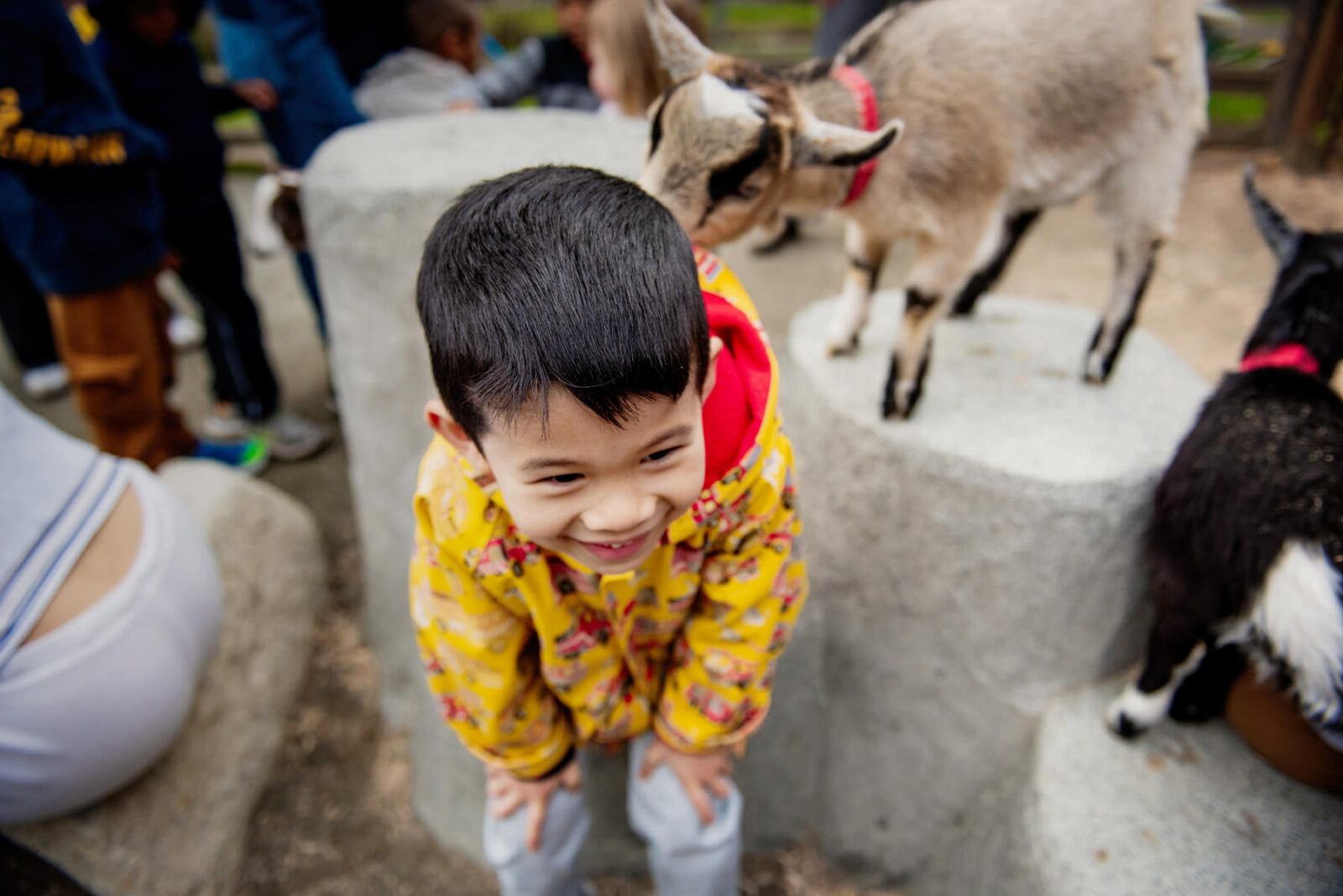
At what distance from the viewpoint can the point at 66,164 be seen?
5.78ft

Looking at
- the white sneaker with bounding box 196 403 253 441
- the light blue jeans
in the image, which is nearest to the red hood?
the light blue jeans

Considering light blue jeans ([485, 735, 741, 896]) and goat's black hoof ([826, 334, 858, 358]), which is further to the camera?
goat's black hoof ([826, 334, 858, 358])

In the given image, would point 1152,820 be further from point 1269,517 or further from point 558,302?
point 558,302

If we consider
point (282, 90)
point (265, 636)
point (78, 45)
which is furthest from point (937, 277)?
point (282, 90)

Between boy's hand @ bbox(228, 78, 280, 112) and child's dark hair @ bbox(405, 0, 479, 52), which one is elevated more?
child's dark hair @ bbox(405, 0, 479, 52)

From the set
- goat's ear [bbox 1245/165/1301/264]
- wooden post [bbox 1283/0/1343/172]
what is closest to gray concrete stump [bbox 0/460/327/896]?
goat's ear [bbox 1245/165/1301/264]

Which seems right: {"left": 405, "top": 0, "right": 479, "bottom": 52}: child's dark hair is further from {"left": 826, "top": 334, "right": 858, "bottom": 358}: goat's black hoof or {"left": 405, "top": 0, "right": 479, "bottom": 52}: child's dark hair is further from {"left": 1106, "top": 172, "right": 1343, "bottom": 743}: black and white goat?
{"left": 1106, "top": 172, "right": 1343, "bottom": 743}: black and white goat

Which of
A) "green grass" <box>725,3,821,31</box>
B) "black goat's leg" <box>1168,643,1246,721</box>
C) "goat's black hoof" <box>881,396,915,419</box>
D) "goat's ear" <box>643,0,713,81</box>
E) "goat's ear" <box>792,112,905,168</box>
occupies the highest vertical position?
"goat's ear" <box>643,0,713,81</box>

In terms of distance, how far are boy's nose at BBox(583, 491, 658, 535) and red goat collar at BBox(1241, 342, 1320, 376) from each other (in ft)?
Result: 3.51

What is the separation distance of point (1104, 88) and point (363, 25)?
7.27 feet

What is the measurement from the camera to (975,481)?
1307 mm

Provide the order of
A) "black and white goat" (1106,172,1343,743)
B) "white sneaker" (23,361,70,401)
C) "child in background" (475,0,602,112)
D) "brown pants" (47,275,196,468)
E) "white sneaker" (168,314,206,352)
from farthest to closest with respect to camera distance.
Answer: "white sneaker" (168,314,206,352) < "white sneaker" (23,361,70,401) < "child in background" (475,0,602,112) < "brown pants" (47,275,196,468) < "black and white goat" (1106,172,1343,743)

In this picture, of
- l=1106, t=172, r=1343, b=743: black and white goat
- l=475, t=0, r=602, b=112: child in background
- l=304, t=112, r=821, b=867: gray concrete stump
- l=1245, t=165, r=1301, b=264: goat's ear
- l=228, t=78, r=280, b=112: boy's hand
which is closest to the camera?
l=1106, t=172, r=1343, b=743: black and white goat

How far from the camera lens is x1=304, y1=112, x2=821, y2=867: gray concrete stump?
1486 mm
